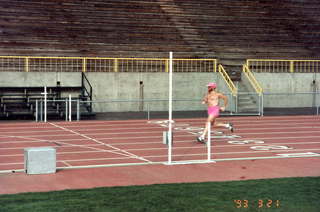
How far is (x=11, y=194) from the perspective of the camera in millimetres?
9742

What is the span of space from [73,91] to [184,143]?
12.3 metres

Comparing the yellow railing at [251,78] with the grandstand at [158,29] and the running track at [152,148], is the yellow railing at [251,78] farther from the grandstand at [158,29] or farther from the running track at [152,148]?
the running track at [152,148]

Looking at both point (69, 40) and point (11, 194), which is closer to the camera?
point (11, 194)

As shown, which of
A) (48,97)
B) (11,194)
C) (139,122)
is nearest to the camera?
(11,194)

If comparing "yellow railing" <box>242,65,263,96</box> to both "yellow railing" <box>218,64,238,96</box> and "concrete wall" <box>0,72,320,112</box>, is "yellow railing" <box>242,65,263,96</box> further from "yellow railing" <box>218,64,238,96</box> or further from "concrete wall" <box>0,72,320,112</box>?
"yellow railing" <box>218,64,238,96</box>

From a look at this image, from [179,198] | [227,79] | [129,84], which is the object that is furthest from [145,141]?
[227,79]

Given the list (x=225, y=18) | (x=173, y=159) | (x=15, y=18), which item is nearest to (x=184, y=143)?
(x=173, y=159)

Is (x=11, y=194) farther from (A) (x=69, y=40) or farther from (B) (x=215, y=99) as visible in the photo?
(A) (x=69, y=40)

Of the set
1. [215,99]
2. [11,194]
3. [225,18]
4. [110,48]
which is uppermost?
[225,18]

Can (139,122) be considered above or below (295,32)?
below

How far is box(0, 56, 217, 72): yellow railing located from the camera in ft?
92.7

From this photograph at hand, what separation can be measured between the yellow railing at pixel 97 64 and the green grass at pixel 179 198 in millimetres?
18627
